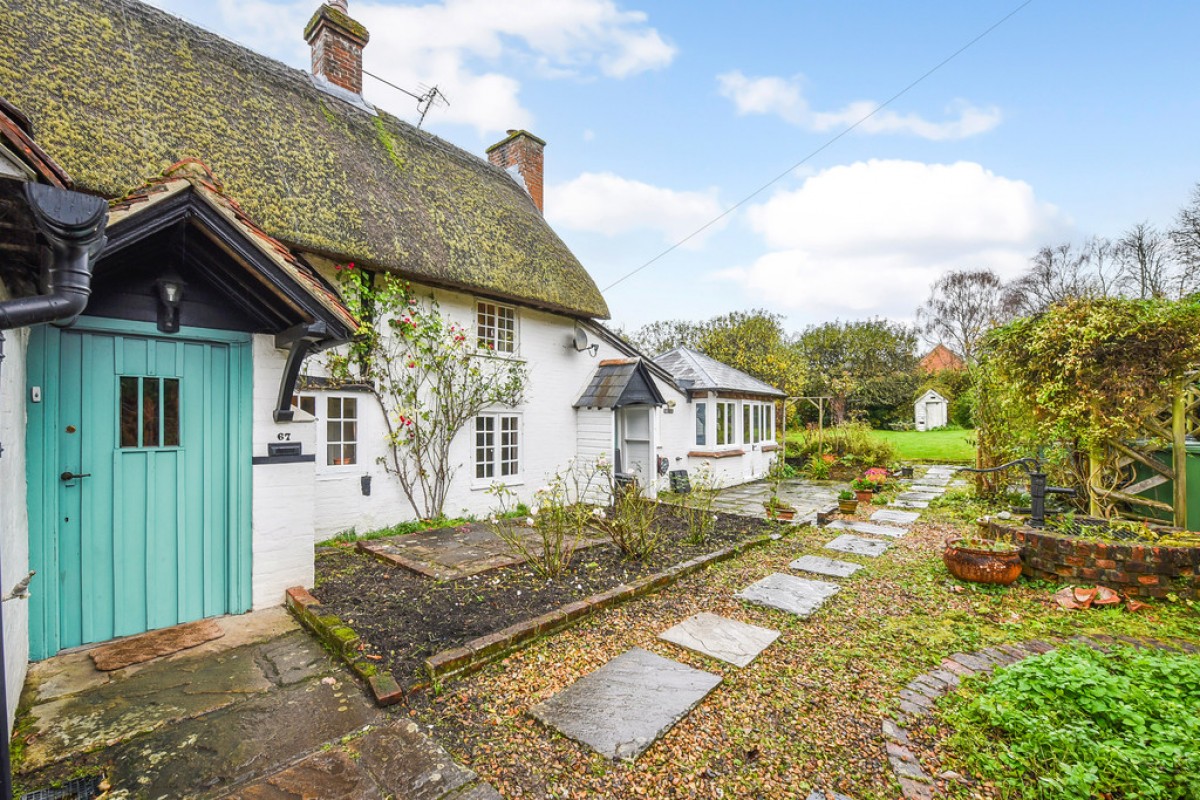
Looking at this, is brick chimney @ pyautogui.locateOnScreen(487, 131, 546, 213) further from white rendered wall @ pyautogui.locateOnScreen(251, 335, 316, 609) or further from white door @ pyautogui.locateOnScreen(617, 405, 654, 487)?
white rendered wall @ pyautogui.locateOnScreen(251, 335, 316, 609)

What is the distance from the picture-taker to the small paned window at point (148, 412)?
3.62 meters

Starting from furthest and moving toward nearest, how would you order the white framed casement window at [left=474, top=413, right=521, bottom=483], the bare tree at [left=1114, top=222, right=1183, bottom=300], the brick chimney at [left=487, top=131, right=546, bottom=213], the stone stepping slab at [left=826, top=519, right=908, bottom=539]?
the bare tree at [left=1114, top=222, right=1183, bottom=300]
the brick chimney at [left=487, top=131, right=546, bottom=213]
the white framed casement window at [left=474, top=413, right=521, bottom=483]
the stone stepping slab at [left=826, top=519, right=908, bottom=539]

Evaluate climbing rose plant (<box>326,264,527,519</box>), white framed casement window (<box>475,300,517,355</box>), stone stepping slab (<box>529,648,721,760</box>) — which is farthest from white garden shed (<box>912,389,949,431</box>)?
stone stepping slab (<box>529,648,721,760</box>)

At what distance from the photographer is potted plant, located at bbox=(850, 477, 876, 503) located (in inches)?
412

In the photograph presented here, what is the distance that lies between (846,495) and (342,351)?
9.03 m

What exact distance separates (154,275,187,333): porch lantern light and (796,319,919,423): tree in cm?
2748

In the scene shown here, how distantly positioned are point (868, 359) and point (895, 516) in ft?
75.1

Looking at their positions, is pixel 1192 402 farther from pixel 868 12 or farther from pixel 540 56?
pixel 540 56

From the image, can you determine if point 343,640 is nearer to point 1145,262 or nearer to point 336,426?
point 336,426

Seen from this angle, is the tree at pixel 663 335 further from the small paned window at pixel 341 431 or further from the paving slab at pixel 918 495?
the small paned window at pixel 341 431

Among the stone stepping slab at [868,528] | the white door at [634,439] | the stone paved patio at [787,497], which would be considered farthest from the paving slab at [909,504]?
the white door at [634,439]

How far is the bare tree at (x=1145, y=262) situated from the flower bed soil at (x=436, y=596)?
27519 millimetres

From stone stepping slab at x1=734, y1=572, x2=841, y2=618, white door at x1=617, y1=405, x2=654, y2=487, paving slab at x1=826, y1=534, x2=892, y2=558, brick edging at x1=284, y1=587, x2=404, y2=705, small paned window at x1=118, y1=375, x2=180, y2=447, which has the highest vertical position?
small paned window at x1=118, y1=375, x2=180, y2=447

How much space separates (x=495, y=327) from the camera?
9.02 m
